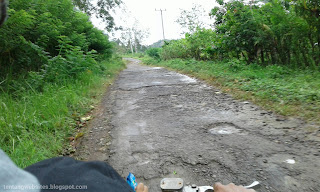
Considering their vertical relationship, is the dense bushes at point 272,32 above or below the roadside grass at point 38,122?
above

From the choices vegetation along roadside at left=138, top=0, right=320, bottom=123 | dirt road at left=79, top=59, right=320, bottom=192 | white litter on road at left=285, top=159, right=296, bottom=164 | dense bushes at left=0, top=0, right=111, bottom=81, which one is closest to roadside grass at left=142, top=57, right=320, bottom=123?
vegetation along roadside at left=138, top=0, right=320, bottom=123

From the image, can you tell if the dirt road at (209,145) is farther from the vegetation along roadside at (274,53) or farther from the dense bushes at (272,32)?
the dense bushes at (272,32)

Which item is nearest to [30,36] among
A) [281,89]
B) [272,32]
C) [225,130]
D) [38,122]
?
[38,122]

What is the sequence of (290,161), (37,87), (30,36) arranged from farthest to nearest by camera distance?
1. (30,36)
2. (37,87)
3. (290,161)

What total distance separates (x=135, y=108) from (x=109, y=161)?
1843mm

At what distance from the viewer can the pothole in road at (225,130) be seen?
2604 mm

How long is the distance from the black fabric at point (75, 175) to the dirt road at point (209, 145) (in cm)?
96

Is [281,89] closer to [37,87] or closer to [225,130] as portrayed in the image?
[225,130]

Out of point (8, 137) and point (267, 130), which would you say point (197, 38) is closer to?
point (267, 130)

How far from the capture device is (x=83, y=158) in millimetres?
2275

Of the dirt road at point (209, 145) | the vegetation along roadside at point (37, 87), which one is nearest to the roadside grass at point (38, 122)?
the vegetation along roadside at point (37, 87)

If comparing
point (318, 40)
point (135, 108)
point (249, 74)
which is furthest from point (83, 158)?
point (318, 40)

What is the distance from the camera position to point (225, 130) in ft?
8.79

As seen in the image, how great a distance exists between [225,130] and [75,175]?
225cm
